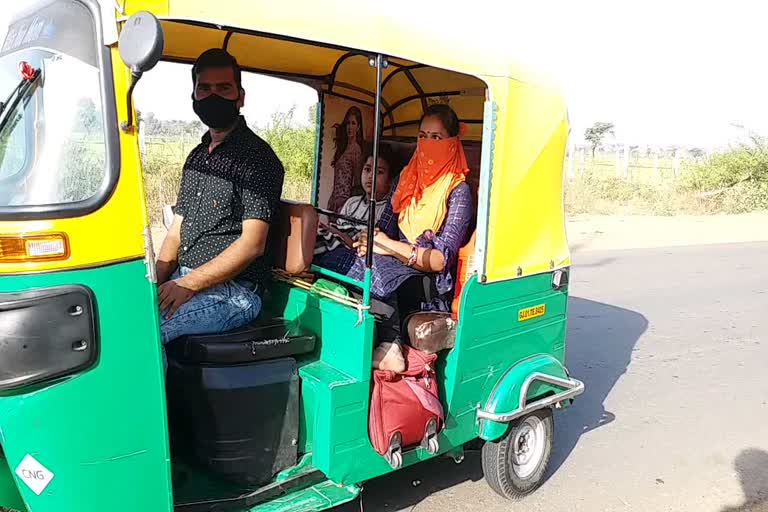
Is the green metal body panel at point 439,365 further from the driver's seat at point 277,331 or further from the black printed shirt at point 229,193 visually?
the black printed shirt at point 229,193

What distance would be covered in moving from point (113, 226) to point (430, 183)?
1.95 metres

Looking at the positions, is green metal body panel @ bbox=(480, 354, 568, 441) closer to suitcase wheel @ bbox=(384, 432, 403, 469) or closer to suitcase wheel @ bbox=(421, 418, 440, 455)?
suitcase wheel @ bbox=(421, 418, 440, 455)

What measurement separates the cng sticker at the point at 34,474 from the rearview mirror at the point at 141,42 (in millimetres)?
1337

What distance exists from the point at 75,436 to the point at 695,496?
11.7 feet

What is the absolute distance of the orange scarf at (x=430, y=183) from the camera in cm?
371

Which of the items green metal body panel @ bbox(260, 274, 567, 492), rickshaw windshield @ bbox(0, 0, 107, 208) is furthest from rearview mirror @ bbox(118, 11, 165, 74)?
green metal body panel @ bbox(260, 274, 567, 492)

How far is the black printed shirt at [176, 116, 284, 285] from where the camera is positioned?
9.96 ft

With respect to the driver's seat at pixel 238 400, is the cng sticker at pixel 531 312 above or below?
above

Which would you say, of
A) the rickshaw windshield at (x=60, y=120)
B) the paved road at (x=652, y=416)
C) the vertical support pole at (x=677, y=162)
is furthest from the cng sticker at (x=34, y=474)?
the vertical support pole at (x=677, y=162)

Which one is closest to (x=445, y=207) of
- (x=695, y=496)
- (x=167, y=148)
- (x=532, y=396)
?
(x=532, y=396)

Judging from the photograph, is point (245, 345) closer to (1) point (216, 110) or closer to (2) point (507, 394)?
(1) point (216, 110)

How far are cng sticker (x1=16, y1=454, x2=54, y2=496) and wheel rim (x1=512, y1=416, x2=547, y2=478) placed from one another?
2579 mm

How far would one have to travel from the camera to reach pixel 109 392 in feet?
7.61

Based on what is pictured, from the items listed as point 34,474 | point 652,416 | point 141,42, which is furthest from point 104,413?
point 652,416
